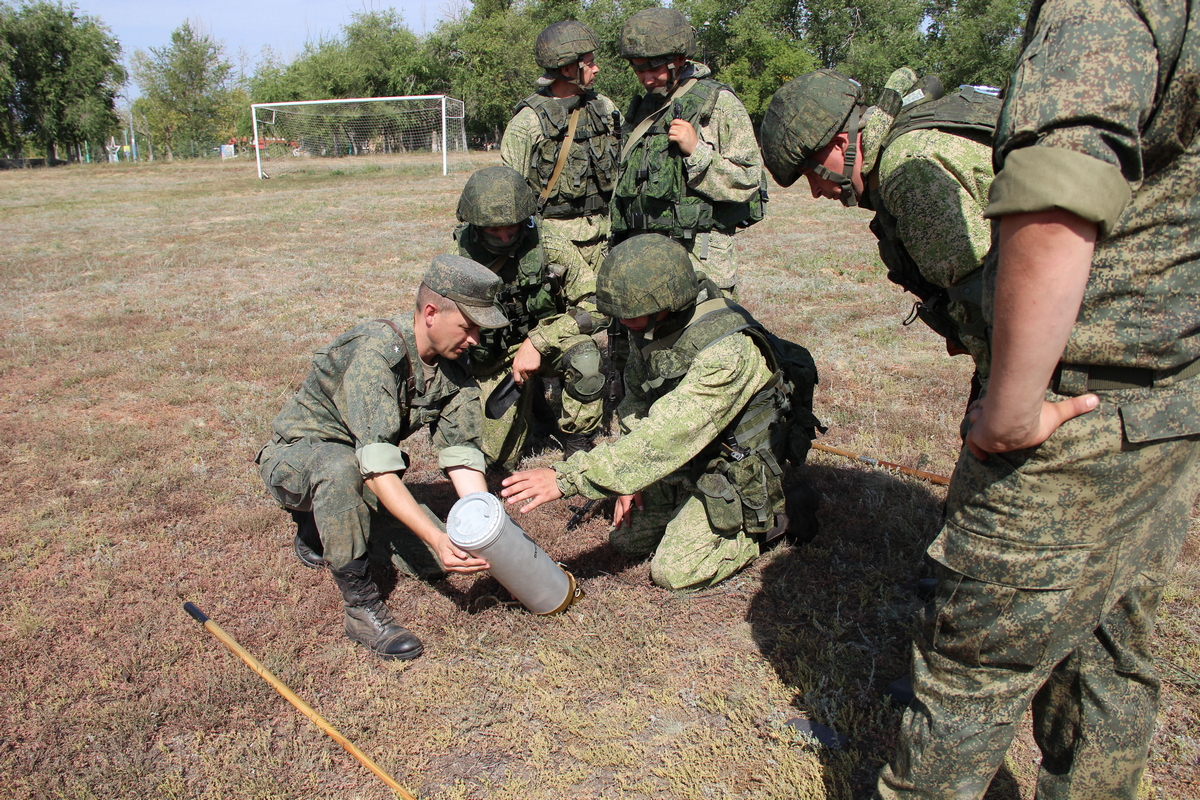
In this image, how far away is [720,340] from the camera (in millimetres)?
3438

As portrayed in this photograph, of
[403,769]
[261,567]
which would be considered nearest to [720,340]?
[403,769]

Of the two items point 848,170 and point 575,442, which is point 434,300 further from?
point 575,442

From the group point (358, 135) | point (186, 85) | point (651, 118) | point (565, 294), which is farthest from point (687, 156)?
point (186, 85)

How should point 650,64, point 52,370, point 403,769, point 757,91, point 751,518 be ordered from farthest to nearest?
point 757,91 < point 52,370 < point 650,64 < point 751,518 < point 403,769

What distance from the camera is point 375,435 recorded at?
3.33 m

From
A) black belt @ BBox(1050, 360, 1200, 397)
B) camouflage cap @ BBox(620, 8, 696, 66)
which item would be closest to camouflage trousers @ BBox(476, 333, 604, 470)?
camouflage cap @ BBox(620, 8, 696, 66)

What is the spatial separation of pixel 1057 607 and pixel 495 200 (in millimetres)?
3547

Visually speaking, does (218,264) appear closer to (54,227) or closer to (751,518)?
(54,227)

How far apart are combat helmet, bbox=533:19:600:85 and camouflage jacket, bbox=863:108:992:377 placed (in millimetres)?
3667

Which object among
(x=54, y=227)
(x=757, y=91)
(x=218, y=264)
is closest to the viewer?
(x=218, y=264)

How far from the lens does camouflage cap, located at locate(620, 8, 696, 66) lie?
5051 mm

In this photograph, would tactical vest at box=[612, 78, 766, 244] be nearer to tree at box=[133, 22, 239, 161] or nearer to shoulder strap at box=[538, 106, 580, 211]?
shoulder strap at box=[538, 106, 580, 211]

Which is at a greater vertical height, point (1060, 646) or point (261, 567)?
point (1060, 646)

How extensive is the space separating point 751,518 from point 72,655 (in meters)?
3.10
